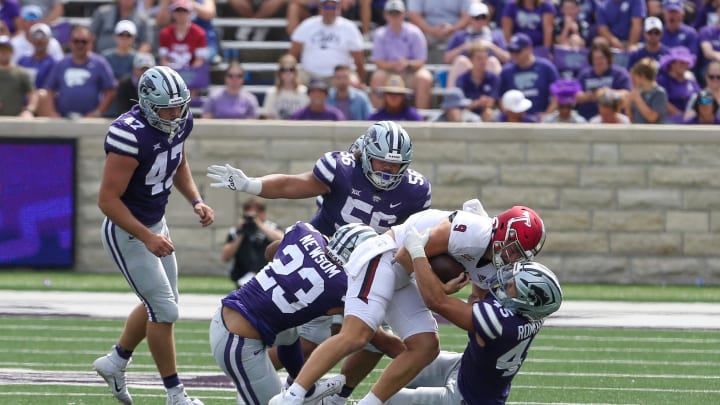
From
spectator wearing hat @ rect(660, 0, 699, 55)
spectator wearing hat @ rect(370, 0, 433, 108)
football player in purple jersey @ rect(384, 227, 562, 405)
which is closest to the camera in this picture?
football player in purple jersey @ rect(384, 227, 562, 405)

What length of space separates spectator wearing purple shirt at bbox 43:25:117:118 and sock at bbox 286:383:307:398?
8.77 metres

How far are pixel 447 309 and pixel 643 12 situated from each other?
9.62 metres

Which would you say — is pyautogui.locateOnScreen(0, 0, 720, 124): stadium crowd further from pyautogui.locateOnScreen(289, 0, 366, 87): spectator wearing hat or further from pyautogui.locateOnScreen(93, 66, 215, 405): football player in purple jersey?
pyautogui.locateOnScreen(93, 66, 215, 405): football player in purple jersey

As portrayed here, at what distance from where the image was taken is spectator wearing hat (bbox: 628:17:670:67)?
1408 cm

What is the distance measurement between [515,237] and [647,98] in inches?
309

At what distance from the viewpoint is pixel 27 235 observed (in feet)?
43.8

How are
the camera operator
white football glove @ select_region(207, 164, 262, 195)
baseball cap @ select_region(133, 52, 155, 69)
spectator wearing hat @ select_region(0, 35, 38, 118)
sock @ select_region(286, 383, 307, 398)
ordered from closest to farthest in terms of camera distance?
sock @ select_region(286, 383, 307, 398), white football glove @ select_region(207, 164, 262, 195), the camera operator, baseball cap @ select_region(133, 52, 155, 69), spectator wearing hat @ select_region(0, 35, 38, 118)

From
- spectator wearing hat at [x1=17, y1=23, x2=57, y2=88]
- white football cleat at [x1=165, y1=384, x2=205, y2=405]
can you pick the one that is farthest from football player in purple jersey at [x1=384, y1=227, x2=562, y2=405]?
spectator wearing hat at [x1=17, y1=23, x2=57, y2=88]

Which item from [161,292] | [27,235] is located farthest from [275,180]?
[27,235]

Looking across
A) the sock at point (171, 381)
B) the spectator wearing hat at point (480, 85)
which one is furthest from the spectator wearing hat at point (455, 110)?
the sock at point (171, 381)

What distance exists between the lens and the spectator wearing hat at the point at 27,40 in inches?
589

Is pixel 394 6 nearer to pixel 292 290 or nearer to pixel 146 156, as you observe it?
pixel 146 156

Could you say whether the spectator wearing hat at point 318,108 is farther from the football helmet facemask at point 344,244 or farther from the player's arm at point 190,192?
the football helmet facemask at point 344,244

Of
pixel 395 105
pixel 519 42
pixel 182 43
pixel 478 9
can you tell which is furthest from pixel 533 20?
pixel 182 43
